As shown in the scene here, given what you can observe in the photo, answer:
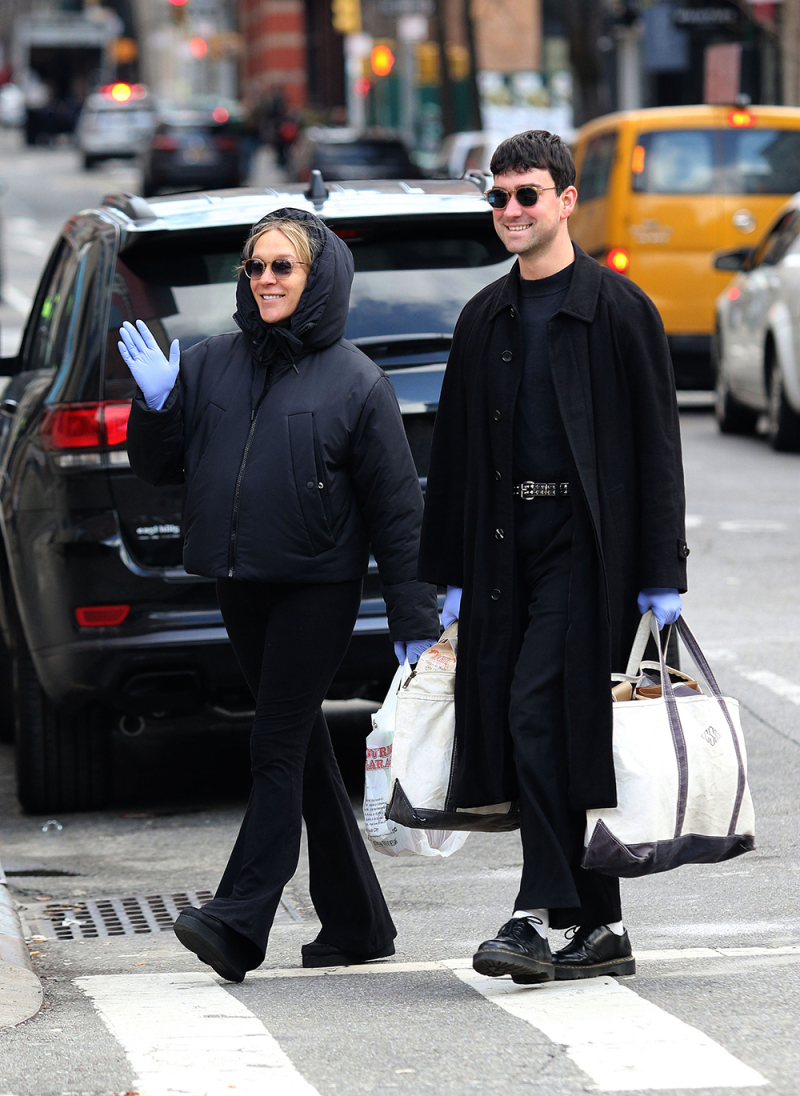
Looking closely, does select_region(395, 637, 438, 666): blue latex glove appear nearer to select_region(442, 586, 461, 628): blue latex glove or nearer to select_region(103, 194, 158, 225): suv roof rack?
select_region(442, 586, 461, 628): blue latex glove

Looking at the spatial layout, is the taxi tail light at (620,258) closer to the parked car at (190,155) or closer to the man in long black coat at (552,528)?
the man in long black coat at (552,528)

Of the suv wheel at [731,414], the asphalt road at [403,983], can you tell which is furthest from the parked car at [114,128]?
the asphalt road at [403,983]

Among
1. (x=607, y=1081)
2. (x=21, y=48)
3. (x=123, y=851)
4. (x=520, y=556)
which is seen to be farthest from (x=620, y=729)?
(x=21, y=48)

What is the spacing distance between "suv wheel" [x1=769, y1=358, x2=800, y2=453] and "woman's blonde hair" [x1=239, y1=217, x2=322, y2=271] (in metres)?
10.1

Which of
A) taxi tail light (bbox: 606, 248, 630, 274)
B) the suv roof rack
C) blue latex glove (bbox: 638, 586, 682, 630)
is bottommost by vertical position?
taxi tail light (bbox: 606, 248, 630, 274)

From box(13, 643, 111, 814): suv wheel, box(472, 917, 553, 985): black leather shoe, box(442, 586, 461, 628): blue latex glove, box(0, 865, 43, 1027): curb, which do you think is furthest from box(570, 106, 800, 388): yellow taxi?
box(472, 917, 553, 985): black leather shoe

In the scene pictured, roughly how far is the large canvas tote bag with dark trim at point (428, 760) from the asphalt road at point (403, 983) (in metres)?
0.38

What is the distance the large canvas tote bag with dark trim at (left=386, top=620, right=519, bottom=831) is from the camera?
480 centimetres

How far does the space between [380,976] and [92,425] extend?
7.24ft

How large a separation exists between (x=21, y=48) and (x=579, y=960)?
289 ft

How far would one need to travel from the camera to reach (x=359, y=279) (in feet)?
22.0

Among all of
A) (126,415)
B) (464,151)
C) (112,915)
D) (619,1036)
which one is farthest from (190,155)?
(619,1036)

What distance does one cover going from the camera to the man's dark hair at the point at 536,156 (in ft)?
15.4

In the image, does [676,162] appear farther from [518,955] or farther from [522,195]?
[518,955]
